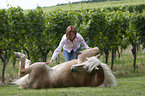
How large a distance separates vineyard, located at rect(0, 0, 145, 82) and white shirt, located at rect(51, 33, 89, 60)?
5.99 meters

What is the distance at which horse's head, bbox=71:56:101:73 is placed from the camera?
5.90m

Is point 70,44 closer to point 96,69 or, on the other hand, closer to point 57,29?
point 96,69

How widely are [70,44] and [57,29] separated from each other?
7843 mm

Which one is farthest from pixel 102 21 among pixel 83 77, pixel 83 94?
pixel 83 94

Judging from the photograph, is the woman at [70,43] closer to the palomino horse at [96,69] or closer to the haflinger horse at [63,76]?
the haflinger horse at [63,76]

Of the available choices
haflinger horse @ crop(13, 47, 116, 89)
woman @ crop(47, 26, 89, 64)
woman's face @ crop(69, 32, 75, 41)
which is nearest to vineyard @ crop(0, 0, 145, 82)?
woman @ crop(47, 26, 89, 64)

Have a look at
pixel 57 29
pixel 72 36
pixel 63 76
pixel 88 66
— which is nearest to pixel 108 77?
pixel 88 66

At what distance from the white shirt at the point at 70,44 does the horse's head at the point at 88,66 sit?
1262 mm

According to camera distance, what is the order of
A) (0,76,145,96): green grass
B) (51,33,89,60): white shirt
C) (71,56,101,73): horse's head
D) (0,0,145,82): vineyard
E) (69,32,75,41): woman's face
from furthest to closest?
1. (0,0,145,82): vineyard
2. (51,33,89,60): white shirt
3. (69,32,75,41): woman's face
4. (71,56,101,73): horse's head
5. (0,76,145,96): green grass

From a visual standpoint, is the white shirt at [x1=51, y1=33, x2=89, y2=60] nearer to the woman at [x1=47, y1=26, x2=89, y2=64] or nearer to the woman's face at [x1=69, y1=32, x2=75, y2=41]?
the woman at [x1=47, y1=26, x2=89, y2=64]

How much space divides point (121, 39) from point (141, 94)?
12.0m

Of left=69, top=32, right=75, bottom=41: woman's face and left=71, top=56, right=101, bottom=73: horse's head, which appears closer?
left=71, top=56, right=101, bottom=73: horse's head

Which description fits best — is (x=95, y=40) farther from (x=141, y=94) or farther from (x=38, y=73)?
(x=141, y=94)

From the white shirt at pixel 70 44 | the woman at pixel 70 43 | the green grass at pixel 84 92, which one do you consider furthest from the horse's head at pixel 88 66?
the white shirt at pixel 70 44
